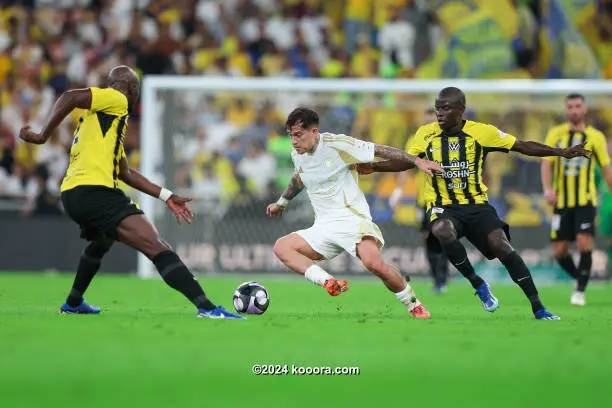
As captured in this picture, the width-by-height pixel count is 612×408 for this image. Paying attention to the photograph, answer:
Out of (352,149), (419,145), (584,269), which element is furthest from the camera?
(584,269)

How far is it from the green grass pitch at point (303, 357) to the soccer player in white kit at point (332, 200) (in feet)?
1.58

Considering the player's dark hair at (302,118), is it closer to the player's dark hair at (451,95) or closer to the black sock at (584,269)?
the player's dark hair at (451,95)

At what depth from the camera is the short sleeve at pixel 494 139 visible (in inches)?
398

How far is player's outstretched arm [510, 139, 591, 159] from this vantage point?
31.7 ft

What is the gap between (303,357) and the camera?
6.68 meters

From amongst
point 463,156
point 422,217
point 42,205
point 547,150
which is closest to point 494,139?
point 463,156

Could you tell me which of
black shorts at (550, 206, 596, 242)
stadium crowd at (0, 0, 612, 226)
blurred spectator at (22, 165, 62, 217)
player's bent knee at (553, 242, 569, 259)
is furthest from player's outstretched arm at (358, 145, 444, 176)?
blurred spectator at (22, 165, 62, 217)

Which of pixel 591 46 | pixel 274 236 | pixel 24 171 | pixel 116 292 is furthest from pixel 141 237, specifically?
pixel 591 46

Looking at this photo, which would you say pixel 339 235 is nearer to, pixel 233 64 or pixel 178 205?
pixel 178 205

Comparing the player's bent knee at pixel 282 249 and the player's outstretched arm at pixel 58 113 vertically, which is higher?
the player's outstretched arm at pixel 58 113

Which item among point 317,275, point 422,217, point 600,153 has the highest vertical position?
point 600,153

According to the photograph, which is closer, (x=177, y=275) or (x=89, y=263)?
(x=177, y=275)

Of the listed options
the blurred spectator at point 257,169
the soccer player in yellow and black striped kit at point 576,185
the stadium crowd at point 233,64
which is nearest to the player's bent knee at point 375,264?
the soccer player in yellow and black striped kit at point 576,185

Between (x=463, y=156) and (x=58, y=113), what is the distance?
353cm
